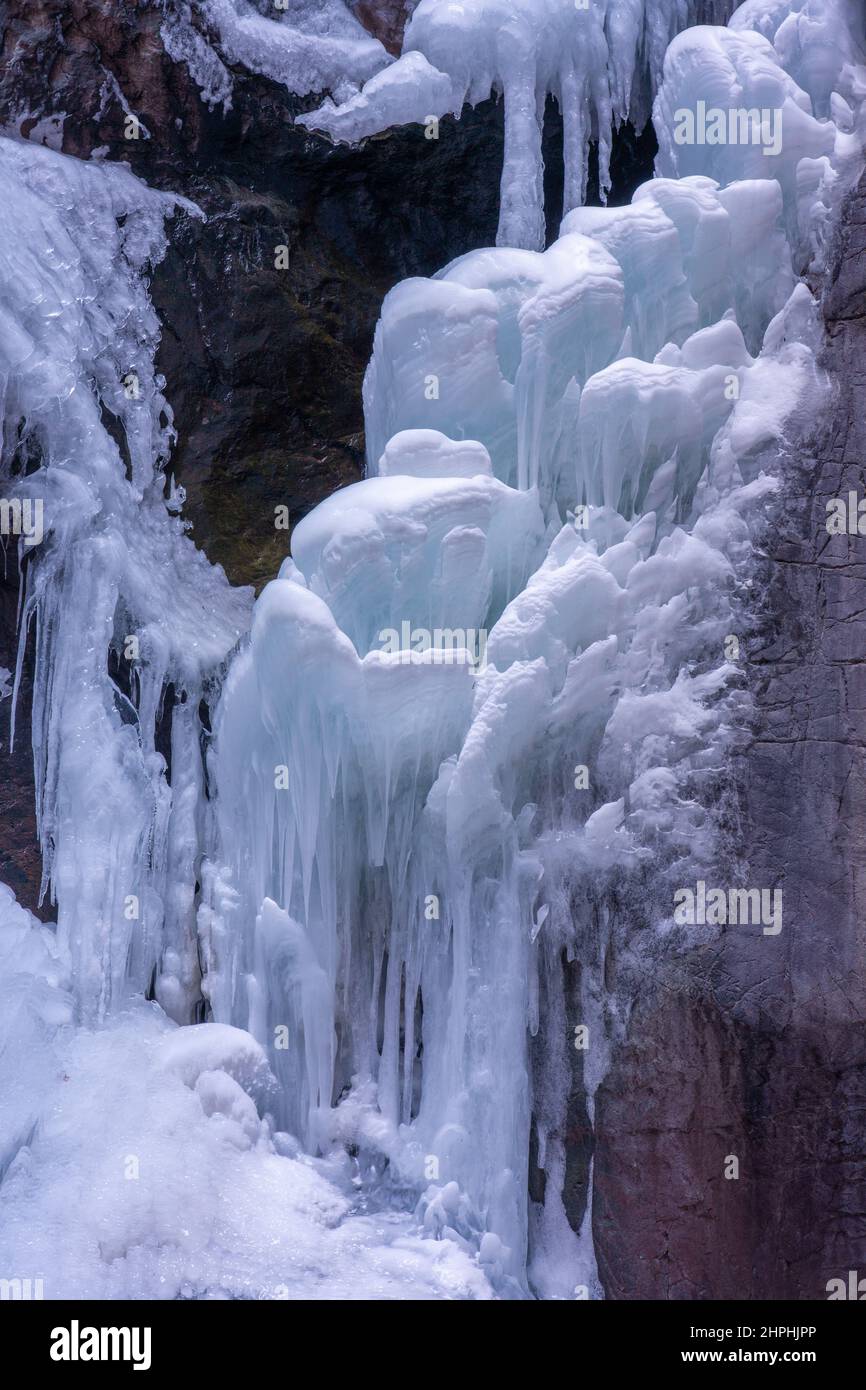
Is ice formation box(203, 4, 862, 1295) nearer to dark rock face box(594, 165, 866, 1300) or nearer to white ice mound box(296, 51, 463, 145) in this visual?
dark rock face box(594, 165, 866, 1300)

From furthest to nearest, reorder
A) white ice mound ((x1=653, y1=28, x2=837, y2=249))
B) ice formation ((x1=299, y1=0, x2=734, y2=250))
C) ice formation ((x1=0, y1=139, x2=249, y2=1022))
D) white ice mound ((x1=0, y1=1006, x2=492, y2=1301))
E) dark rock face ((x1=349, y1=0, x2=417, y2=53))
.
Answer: dark rock face ((x1=349, y1=0, x2=417, y2=53)), ice formation ((x1=299, y1=0, x2=734, y2=250)), white ice mound ((x1=653, y1=28, x2=837, y2=249)), ice formation ((x1=0, y1=139, x2=249, y2=1022)), white ice mound ((x1=0, y1=1006, x2=492, y2=1301))

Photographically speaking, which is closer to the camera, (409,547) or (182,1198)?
(182,1198)

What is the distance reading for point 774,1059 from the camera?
5.24 m

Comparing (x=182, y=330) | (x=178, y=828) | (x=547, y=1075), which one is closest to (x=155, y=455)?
(x=182, y=330)

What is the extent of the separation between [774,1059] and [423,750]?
1.61 meters

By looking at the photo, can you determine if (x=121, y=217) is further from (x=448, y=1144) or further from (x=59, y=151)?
(x=448, y=1144)

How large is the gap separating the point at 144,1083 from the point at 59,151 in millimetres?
3926

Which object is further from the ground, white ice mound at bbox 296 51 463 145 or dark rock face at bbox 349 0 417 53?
dark rock face at bbox 349 0 417 53

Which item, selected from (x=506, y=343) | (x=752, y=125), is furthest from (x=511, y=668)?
(x=752, y=125)

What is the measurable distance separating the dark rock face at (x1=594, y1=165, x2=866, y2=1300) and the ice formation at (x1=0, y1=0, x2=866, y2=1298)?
18 centimetres

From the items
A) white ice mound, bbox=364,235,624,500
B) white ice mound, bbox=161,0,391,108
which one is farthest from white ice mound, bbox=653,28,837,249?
white ice mound, bbox=161,0,391,108

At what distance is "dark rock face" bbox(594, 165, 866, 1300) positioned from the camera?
519cm

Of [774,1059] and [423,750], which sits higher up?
[423,750]

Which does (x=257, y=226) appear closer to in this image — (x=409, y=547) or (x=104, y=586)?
(x=104, y=586)
